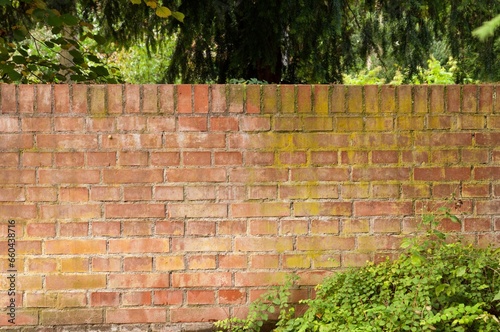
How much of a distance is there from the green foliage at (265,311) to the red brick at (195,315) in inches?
2.6

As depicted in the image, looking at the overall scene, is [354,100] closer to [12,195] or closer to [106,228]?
[106,228]

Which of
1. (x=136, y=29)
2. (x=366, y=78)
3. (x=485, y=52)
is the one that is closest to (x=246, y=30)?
(x=136, y=29)

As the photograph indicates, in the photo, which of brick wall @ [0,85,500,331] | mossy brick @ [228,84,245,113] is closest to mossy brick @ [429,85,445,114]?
brick wall @ [0,85,500,331]

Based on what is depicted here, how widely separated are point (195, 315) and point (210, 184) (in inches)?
30.8

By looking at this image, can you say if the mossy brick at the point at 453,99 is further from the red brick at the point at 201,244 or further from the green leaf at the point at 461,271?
the red brick at the point at 201,244

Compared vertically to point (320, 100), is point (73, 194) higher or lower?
lower

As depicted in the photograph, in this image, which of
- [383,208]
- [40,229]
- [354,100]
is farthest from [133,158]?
[383,208]

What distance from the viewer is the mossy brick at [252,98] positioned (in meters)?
3.73

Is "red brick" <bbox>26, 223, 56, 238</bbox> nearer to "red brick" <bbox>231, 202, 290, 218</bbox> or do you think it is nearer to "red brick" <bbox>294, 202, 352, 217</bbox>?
"red brick" <bbox>231, 202, 290, 218</bbox>

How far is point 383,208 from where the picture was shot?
12.4ft

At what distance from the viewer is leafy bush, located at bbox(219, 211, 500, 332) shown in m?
3.19

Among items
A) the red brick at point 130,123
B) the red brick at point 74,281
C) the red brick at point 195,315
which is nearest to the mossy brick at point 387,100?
the red brick at point 130,123

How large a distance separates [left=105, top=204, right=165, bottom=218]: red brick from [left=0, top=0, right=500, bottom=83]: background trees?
1.85m

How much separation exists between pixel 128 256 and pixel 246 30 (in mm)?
2881
